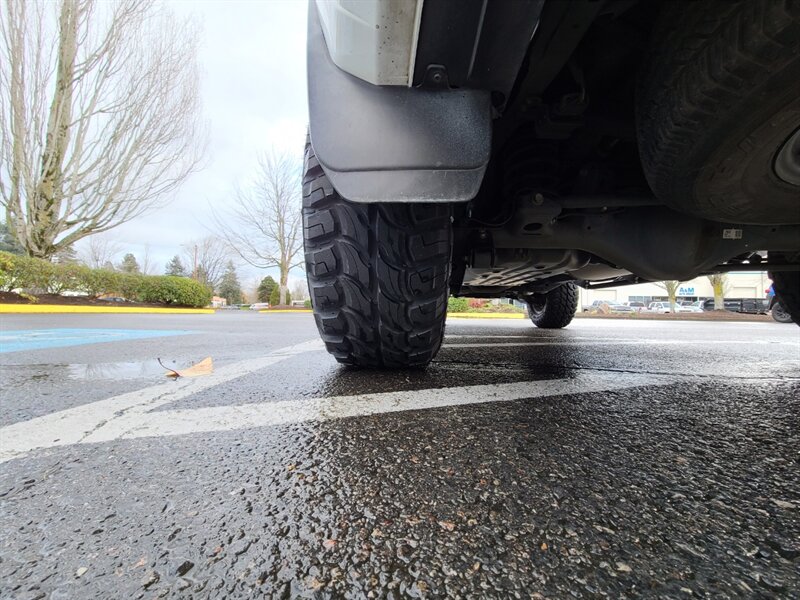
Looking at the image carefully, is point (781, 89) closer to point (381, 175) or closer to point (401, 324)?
point (381, 175)

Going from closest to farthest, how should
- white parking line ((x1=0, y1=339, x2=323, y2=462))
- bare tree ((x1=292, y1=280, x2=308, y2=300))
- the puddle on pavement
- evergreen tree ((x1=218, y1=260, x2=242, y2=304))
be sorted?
white parking line ((x1=0, y1=339, x2=323, y2=462)), the puddle on pavement, evergreen tree ((x1=218, y1=260, x2=242, y2=304)), bare tree ((x1=292, y1=280, x2=308, y2=300))

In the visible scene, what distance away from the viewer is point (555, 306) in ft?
14.3

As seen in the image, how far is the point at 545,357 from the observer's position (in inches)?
85.6

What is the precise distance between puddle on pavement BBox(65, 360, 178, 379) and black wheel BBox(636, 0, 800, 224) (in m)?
1.91

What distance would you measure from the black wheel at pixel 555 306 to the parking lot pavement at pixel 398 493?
2.92m

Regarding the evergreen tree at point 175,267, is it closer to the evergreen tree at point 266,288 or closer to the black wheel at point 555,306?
the evergreen tree at point 266,288

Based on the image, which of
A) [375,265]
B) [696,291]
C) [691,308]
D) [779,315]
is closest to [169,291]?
[375,265]

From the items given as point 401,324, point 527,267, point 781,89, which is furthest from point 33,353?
point 781,89

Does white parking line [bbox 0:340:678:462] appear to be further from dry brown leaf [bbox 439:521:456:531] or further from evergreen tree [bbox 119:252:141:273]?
evergreen tree [bbox 119:252:141:273]

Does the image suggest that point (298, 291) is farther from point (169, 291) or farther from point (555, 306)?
point (555, 306)

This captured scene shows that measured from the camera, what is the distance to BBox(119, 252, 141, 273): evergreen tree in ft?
125

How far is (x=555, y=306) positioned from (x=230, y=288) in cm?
3942

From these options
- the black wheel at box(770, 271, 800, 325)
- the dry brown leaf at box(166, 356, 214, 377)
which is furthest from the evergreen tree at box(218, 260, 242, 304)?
the black wheel at box(770, 271, 800, 325)

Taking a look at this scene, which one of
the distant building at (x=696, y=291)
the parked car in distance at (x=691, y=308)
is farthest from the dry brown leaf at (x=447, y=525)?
the distant building at (x=696, y=291)
